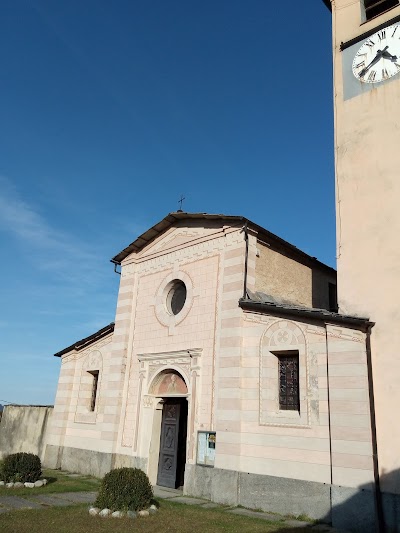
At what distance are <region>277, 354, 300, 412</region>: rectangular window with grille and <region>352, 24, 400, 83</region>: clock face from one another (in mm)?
7687

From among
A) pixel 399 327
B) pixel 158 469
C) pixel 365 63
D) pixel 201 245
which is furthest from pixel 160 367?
pixel 365 63

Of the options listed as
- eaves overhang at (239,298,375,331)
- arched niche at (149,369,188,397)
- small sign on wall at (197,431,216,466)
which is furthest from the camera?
arched niche at (149,369,188,397)

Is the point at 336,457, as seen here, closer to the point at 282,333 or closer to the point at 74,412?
the point at 282,333

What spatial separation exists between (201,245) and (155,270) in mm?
2409

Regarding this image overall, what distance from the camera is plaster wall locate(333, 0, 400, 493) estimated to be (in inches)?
362

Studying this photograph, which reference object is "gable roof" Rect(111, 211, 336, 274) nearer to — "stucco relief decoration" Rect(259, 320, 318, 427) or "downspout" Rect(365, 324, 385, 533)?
"stucco relief decoration" Rect(259, 320, 318, 427)

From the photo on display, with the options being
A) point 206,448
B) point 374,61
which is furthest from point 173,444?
point 374,61

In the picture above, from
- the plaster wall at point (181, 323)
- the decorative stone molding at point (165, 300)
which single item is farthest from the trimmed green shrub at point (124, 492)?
the decorative stone molding at point (165, 300)

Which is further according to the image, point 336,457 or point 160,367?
point 160,367

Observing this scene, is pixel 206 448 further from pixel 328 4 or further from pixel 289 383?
pixel 328 4

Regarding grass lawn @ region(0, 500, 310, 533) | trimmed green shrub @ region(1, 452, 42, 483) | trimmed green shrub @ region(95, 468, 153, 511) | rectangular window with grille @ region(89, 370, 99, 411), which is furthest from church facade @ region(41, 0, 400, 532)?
trimmed green shrub @ region(1, 452, 42, 483)

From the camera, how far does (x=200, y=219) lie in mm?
14289

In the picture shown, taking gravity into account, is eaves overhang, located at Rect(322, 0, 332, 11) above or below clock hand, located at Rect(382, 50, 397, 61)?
above

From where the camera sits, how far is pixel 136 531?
780 cm
